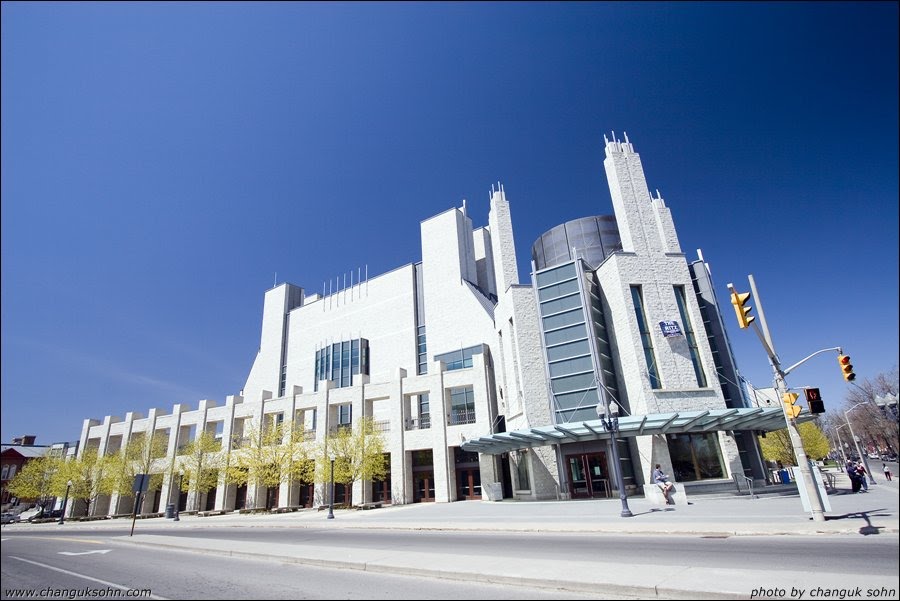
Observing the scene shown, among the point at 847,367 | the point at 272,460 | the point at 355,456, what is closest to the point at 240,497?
the point at 272,460

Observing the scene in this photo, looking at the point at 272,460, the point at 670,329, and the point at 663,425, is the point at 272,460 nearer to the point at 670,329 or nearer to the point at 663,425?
the point at 663,425

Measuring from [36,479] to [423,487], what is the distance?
48.7 m

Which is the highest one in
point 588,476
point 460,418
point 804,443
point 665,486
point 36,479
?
point 460,418

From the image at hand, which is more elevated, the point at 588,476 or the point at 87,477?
the point at 87,477

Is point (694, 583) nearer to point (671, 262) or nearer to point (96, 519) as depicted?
point (671, 262)

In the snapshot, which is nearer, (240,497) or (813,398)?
(813,398)

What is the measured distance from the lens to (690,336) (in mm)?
31391

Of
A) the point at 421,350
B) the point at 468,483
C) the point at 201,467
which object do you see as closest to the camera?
the point at 468,483

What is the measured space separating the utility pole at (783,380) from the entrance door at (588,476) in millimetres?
15658

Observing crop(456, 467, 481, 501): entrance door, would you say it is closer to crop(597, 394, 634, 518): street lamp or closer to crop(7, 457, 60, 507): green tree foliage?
crop(597, 394, 634, 518): street lamp

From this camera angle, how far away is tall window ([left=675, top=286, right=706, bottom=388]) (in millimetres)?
30336

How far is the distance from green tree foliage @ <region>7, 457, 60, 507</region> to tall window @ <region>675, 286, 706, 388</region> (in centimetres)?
6637

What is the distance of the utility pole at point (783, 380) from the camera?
13.0m

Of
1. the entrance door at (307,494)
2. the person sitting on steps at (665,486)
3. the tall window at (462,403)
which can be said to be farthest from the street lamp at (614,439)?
the entrance door at (307,494)
